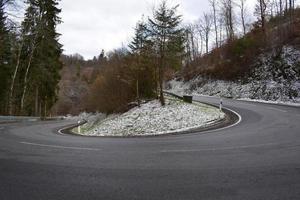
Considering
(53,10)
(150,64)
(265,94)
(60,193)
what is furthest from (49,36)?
(60,193)

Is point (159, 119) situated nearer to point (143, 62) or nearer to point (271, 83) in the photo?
point (143, 62)

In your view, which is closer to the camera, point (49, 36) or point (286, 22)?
point (49, 36)

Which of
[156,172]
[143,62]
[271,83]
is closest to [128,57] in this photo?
[143,62]

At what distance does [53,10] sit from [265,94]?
2820cm

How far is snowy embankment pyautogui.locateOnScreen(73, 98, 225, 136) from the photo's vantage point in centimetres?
2248

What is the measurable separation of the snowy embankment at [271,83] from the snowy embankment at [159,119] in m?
12.7

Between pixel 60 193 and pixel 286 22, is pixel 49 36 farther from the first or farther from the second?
pixel 60 193

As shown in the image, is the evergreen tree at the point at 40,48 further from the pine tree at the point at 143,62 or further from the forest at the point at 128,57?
the pine tree at the point at 143,62

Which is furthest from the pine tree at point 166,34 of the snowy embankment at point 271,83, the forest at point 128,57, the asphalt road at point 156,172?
the asphalt road at point 156,172

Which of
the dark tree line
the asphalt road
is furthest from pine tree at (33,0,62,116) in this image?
the asphalt road

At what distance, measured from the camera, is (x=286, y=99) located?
34625mm

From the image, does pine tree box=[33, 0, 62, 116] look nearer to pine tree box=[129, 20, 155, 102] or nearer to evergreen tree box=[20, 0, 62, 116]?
evergreen tree box=[20, 0, 62, 116]

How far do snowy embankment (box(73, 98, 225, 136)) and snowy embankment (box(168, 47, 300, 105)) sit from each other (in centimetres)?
1269

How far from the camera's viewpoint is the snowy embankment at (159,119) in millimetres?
22484
